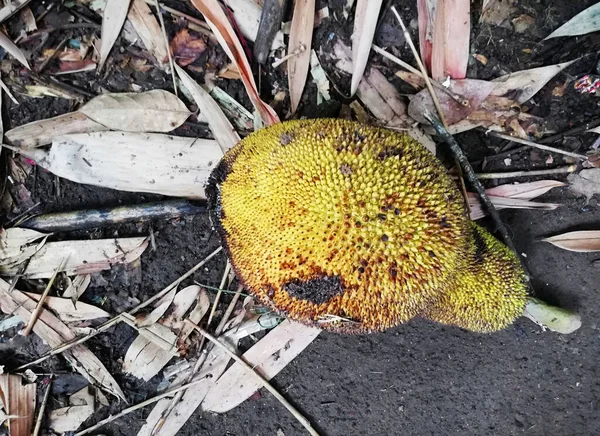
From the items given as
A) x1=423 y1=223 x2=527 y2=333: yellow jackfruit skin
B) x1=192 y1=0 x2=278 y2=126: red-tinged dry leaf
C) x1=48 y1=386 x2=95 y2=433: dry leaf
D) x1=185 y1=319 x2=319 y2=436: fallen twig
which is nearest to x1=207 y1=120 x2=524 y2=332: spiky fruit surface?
x1=423 y1=223 x2=527 y2=333: yellow jackfruit skin

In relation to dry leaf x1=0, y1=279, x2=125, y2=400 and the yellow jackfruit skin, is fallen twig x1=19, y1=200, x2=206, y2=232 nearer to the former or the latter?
dry leaf x1=0, y1=279, x2=125, y2=400

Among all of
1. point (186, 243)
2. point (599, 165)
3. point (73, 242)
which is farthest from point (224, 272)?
point (599, 165)

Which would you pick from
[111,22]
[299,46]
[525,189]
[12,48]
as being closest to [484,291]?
[525,189]

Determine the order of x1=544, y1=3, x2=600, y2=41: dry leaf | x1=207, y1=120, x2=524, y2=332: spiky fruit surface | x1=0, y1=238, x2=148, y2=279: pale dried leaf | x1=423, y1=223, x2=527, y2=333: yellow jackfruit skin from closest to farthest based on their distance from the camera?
x1=207, y1=120, x2=524, y2=332: spiky fruit surface < x1=423, y1=223, x2=527, y2=333: yellow jackfruit skin < x1=544, y1=3, x2=600, y2=41: dry leaf < x1=0, y1=238, x2=148, y2=279: pale dried leaf

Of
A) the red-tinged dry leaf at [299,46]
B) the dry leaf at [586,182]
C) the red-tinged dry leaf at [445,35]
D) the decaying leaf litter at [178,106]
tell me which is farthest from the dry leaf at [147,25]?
the dry leaf at [586,182]

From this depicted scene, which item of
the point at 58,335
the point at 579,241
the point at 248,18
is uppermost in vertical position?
the point at 248,18

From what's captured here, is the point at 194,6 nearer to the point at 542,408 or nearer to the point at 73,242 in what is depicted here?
the point at 73,242

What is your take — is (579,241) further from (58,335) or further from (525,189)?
(58,335)
